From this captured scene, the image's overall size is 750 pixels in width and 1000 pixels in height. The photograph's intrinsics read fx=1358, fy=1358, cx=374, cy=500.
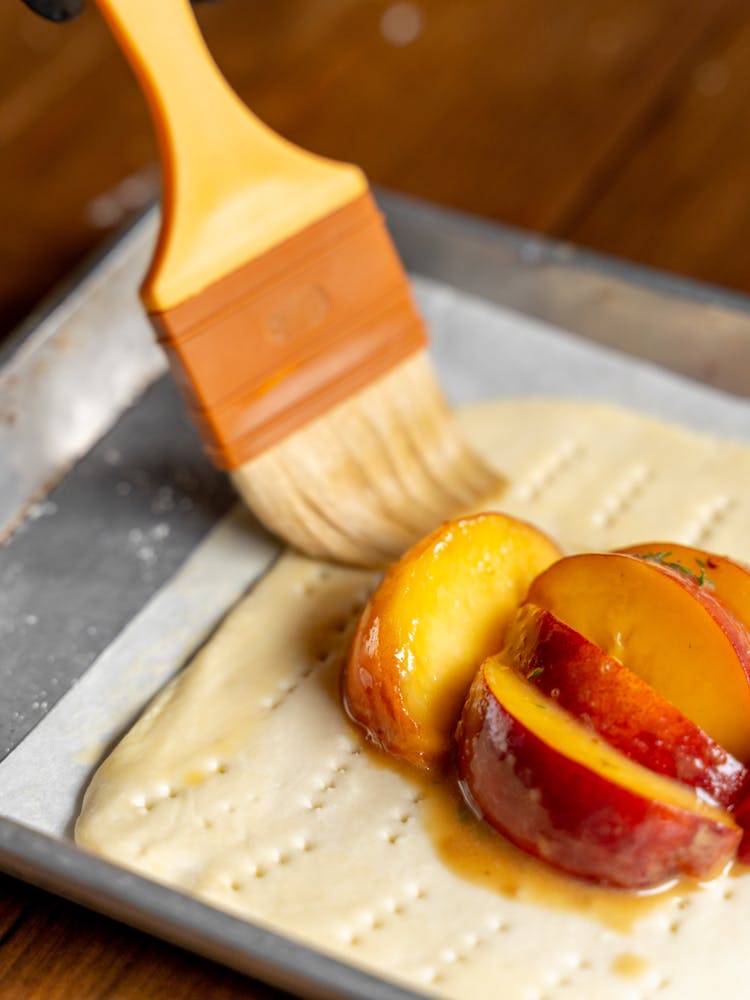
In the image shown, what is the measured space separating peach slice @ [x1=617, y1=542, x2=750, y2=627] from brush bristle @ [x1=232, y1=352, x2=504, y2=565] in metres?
0.30

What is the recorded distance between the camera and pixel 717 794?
103 cm

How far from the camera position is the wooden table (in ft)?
6.08

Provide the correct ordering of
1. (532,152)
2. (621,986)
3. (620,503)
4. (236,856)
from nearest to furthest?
(621,986)
(236,856)
(620,503)
(532,152)

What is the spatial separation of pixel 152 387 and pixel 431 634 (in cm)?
65

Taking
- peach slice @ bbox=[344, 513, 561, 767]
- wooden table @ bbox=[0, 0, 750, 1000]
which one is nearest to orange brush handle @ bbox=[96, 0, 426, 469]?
peach slice @ bbox=[344, 513, 561, 767]

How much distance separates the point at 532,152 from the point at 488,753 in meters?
1.14

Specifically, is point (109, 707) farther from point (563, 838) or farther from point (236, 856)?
point (563, 838)

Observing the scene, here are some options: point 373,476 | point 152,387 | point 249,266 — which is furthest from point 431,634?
point 152,387

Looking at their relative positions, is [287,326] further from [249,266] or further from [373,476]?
[373,476]

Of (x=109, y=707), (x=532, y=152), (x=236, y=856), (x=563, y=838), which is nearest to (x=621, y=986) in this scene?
(x=563, y=838)

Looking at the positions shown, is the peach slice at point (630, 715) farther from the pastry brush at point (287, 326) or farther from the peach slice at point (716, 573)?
the pastry brush at point (287, 326)

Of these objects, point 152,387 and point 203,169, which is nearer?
point 203,169

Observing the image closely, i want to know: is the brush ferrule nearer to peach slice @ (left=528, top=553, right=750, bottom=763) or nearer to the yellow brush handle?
the yellow brush handle

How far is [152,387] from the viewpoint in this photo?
1667mm
